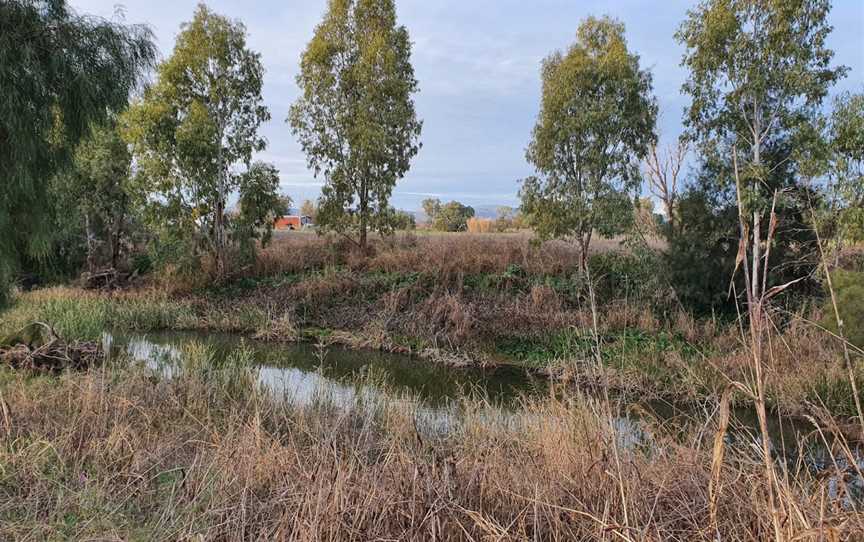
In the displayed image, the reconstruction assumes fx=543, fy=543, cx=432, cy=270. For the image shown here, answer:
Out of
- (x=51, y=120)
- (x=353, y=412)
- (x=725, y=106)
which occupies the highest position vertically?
(x=725, y=106)

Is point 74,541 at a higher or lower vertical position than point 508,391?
higher

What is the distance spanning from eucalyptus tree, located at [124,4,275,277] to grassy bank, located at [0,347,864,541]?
447 inches

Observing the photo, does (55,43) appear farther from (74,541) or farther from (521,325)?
(521,325)

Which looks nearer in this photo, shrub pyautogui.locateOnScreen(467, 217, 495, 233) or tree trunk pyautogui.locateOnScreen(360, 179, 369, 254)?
tree trunk pyautogui.locateOnScreen(360, 179, 369, 254)

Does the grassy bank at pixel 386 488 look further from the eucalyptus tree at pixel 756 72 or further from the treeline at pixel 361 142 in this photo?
the eucalyptus tree at pixel 756 72

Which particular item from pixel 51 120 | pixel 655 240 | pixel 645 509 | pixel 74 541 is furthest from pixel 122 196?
pixel 645 509

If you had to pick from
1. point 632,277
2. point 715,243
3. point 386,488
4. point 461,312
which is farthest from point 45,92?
point 632,277

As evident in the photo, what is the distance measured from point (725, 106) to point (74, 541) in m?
12.2

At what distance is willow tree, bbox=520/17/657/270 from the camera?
1226cm

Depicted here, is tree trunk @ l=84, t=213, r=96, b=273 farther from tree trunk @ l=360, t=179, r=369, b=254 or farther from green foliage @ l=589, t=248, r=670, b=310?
green foliage @ l=589, t=248, r=670, b=310

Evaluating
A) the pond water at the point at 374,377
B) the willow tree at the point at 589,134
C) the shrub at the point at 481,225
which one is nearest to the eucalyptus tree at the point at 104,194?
the pond water at the point at 374,377

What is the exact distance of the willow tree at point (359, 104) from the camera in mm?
15461

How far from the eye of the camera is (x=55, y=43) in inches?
216

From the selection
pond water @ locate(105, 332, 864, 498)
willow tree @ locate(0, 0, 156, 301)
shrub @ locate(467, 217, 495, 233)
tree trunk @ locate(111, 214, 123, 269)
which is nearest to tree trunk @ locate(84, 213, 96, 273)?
tree trunk @ locate(111, 214, 123, 269)
